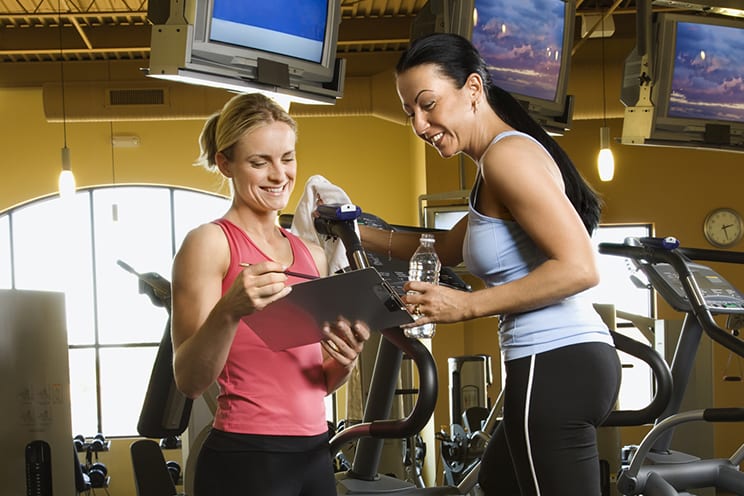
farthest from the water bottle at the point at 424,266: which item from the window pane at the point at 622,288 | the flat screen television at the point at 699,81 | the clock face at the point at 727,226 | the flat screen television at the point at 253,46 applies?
the clock face at the point at 727,226

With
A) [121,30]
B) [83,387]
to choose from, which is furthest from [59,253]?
[121,30]

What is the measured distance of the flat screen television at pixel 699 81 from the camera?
3.90 metres

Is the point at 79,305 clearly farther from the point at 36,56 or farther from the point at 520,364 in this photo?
the point at 520,364

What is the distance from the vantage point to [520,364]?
1.66 m

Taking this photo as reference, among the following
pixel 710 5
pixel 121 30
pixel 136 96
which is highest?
pixel 121 30

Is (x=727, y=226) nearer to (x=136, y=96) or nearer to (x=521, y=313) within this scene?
(x=136, y=96)

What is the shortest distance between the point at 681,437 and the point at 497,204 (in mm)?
3652

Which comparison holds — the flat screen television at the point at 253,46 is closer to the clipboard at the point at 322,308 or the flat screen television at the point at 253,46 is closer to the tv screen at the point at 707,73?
the clipboard at the point at 322,308

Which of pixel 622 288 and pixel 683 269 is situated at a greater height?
pixel 683 269

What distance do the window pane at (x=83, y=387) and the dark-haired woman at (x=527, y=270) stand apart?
910cm

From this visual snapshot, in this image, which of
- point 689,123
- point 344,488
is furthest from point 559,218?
point 689,123

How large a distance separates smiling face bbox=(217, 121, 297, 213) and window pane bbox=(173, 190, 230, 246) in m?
8.72

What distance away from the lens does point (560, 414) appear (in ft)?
5.31

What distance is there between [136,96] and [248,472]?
7.94 metres
